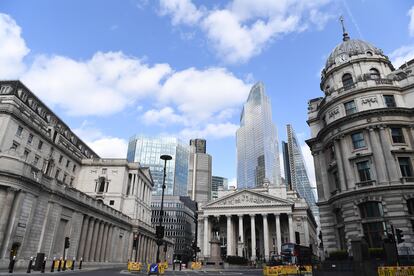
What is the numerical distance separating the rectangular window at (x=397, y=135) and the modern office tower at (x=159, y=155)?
360ft

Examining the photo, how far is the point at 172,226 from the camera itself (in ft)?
392

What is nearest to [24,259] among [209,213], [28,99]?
[28,99]

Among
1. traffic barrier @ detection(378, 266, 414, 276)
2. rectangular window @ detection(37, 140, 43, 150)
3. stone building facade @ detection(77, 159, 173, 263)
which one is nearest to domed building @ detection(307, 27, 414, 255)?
traffic barrier @ detection(378, 266, 414, 276)

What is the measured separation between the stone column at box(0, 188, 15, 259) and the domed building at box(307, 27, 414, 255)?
3099cm

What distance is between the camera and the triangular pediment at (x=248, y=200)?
251ft

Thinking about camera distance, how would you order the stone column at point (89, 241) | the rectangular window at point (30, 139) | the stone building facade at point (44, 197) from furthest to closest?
the rectangular window at point (30, 139), the stone column at point (89, 241), the stone building facade at point (44, 197)

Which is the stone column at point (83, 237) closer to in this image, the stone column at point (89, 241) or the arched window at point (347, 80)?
the stone column at point (89, 241)

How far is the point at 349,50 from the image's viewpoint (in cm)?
4169

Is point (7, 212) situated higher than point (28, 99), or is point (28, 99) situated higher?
point (28, 99)

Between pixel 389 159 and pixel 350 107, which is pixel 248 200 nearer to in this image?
pixel 350 107

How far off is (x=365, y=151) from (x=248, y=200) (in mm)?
49198

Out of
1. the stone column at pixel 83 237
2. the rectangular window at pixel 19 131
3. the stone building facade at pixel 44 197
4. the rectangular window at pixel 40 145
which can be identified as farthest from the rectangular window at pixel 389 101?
the rectangular window at pixel 40 145

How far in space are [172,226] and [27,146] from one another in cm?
8541

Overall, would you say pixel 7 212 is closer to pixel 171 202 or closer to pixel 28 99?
pixel 28 99
